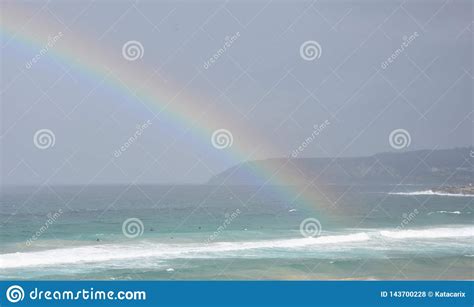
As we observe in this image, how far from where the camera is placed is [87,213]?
4672 cm

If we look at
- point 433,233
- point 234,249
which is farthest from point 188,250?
point 433,233

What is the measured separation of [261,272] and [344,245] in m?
7.69

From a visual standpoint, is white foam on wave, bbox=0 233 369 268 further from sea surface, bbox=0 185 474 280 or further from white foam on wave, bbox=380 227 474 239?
white foam on wave, bbox=380 227 474 239

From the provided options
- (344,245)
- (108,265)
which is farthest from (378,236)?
(108,265)

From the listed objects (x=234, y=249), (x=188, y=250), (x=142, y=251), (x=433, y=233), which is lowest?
(x=142, y=251)

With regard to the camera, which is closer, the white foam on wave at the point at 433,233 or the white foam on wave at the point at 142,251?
the white foam on wave at the point at 142,251

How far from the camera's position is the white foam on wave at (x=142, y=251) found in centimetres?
2153

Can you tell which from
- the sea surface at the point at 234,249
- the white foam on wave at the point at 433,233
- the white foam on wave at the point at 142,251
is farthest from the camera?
the white foam on wave at the point at 433,233

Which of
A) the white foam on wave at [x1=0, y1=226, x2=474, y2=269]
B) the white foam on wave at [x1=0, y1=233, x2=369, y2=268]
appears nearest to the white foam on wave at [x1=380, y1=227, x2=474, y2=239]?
the white foam on wave at [x1=0, y1=226, x2=474, y2=269]

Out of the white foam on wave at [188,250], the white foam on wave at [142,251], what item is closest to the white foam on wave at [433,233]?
the white foam on wave at [188,250]

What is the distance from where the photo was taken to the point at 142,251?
2342 cm

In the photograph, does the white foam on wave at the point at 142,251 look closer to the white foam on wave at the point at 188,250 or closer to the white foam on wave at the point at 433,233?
the white foam on wave at the point at 188,250

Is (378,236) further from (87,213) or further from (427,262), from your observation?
(87,213)

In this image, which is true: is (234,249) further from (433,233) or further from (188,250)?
(433,233)
